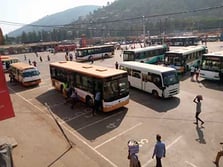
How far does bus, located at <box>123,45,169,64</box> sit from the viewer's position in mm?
32878

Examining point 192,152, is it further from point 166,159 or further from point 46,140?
point 46,140

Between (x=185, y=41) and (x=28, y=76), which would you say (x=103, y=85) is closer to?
(x=28, y=76)

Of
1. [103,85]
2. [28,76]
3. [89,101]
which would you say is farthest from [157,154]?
[28,76]

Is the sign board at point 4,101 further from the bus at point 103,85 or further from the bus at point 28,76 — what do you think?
the bus at point 28,76

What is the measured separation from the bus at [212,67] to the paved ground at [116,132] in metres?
2.97

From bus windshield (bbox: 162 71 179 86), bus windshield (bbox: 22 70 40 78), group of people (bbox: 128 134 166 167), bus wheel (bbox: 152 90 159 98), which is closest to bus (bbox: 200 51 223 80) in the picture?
bus windshield (bbox: 162 71 179 86)

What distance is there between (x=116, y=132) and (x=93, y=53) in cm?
3318

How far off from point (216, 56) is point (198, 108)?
435 inches

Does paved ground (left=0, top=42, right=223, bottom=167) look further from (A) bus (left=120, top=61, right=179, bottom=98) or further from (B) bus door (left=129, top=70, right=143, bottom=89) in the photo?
(B) bus door (left=129, top=70, right=143, bottom=89)

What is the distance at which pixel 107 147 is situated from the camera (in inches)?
462

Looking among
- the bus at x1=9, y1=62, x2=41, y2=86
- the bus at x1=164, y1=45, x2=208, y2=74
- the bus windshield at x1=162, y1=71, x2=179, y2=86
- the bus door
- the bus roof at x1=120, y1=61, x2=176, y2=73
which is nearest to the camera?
the bus windshield at x1=162, y1=71, x2=179, y2=86

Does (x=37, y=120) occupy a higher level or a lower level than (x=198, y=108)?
lower

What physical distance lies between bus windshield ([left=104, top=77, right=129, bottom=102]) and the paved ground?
1287 millimetres

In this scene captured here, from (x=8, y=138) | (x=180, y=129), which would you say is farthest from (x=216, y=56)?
(x=8, y=138)
